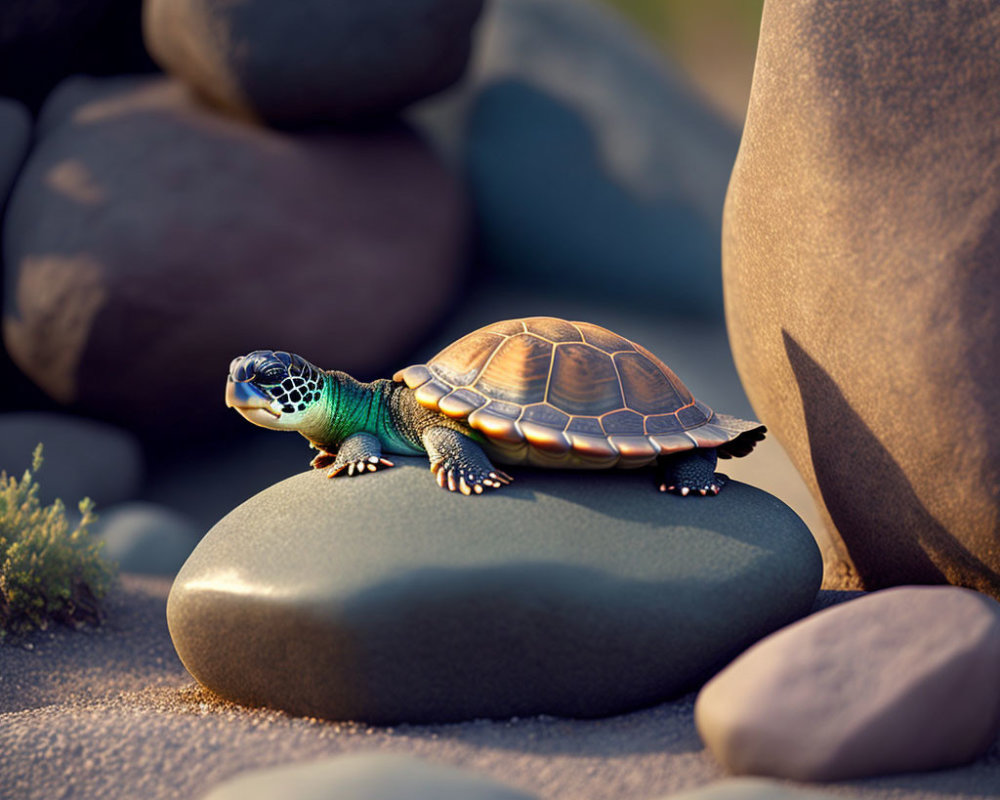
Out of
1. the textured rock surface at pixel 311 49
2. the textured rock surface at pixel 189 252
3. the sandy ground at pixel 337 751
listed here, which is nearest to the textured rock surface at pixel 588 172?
the textured rock surface at pixel 189 252

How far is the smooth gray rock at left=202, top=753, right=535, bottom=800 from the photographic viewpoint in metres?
1.62

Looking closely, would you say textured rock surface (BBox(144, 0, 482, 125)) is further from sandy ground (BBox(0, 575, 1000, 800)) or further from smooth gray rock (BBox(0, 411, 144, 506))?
sandy ground (BBox(0, 575, 1000, 800))

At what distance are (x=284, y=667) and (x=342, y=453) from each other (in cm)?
63

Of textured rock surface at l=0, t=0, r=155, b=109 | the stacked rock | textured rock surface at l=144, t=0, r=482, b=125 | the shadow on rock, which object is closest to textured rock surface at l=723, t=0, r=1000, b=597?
the shadow on rock

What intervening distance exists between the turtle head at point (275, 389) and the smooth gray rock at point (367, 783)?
1016 millimetres

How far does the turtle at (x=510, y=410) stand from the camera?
2.38 m

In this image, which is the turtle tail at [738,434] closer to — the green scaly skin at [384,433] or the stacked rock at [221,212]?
the green scaly skin at [384,433]

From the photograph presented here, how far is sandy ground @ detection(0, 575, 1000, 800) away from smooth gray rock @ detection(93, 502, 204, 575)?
86.7 inches

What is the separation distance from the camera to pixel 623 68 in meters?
7.09

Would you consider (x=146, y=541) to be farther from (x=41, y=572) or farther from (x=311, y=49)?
(x=311, y=49)

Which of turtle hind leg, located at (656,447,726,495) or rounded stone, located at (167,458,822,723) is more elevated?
turtle hind leg, located at (656,447,726,495)

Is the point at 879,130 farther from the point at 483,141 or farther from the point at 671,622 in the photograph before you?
the point at 483,141

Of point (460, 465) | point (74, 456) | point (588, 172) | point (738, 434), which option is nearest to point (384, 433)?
point (460, 465)

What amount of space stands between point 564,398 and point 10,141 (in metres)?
5.14
